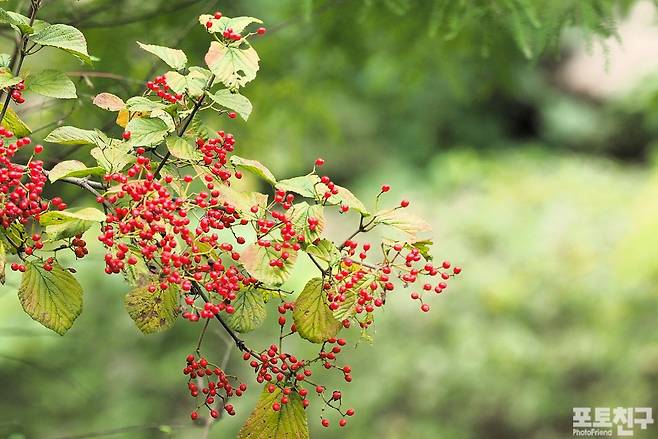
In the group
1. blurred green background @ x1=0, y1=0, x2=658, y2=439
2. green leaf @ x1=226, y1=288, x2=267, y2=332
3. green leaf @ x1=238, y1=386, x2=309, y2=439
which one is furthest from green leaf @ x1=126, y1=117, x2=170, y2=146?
blurred green background @ x1=0, y1=0, x2=658, y2=439

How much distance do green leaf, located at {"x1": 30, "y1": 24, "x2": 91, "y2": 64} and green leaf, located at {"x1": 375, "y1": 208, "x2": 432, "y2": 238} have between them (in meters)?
0.41

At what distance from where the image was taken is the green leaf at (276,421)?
113 cm

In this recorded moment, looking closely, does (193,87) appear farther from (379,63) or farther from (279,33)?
(379,63)

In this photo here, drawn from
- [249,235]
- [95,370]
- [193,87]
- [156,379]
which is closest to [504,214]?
[249,235]

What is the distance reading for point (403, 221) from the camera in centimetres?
111

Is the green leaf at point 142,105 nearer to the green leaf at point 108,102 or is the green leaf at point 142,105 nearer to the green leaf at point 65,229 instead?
the green leaf at point 108,102

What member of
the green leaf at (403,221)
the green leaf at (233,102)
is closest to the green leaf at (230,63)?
the green leaf at (233,102)

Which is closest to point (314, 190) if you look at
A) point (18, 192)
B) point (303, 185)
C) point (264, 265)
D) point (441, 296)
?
point (303, 185)

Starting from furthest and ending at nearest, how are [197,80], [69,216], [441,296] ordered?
1. [441,296]
2. [197,80]
3. [69,216]

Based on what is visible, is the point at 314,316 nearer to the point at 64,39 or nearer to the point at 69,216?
the point at 69,216

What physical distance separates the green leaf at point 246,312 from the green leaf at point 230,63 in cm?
26

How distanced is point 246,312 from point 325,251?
0.42 ft

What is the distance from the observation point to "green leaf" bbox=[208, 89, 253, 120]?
3.40 feet

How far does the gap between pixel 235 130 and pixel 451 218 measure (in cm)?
205
